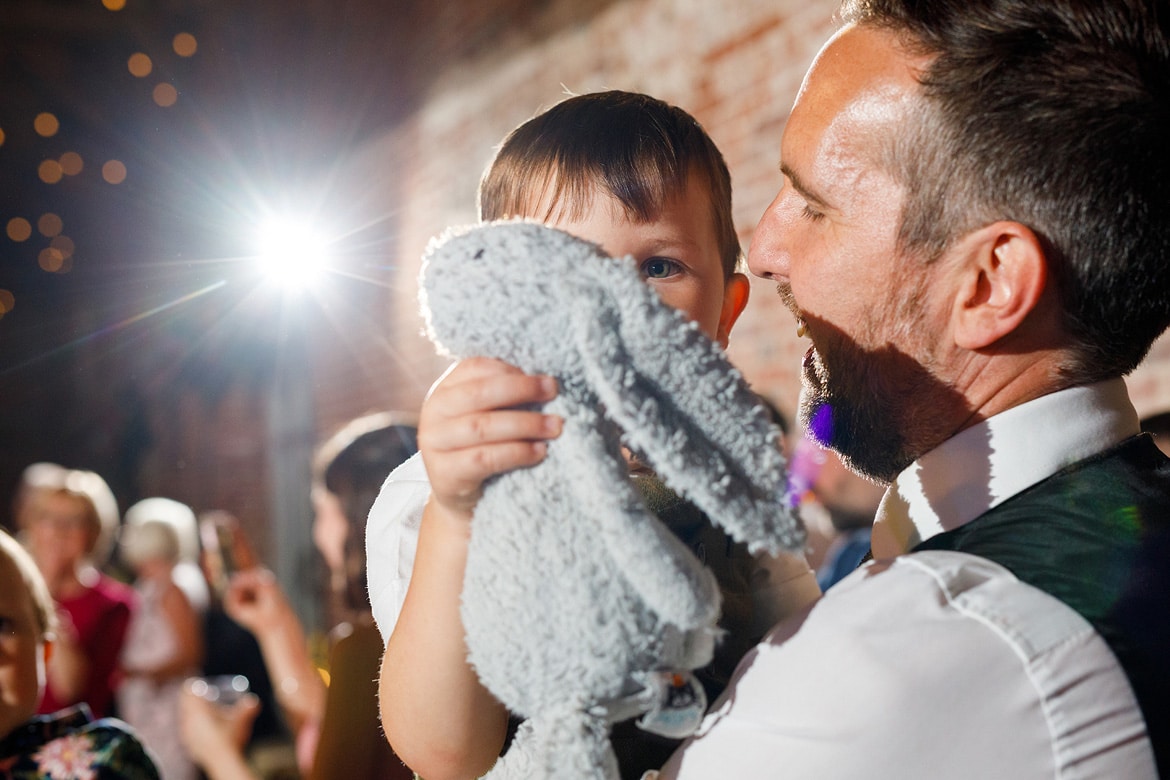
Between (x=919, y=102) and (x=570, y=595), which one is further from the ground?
(x=919, y=102)

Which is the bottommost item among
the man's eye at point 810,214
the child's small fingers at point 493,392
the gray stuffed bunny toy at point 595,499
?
the gray stuffed bunny toy at point 595,499

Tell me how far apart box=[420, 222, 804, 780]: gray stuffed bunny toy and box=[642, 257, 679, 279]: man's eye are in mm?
652

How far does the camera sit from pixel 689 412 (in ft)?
2.37

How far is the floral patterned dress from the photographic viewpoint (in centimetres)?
196

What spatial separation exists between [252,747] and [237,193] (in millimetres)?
4677

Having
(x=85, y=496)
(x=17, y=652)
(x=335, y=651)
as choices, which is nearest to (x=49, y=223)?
(x=85, y=496)

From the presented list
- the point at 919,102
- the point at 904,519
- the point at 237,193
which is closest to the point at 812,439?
the point at 904,519

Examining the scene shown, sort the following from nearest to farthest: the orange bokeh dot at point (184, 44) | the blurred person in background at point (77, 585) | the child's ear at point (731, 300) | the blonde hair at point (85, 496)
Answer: the child's ear at point (731, 300), the blurred person in background at point (77, 585), the blonde hair at point (85, 496), the orange bokeh dot at point (184, 44)

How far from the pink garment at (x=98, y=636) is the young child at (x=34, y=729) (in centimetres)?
147

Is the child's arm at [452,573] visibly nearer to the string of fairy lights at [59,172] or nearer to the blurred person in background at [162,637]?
the blurred person in background at [162,637]

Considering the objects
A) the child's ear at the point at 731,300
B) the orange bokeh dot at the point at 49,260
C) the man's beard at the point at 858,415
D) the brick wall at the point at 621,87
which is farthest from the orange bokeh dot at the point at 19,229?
the man's beard at the point at 858,415

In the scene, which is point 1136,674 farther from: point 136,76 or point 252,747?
point 136,76

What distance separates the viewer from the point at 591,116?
4.81ft

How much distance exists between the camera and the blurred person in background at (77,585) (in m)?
3.44
